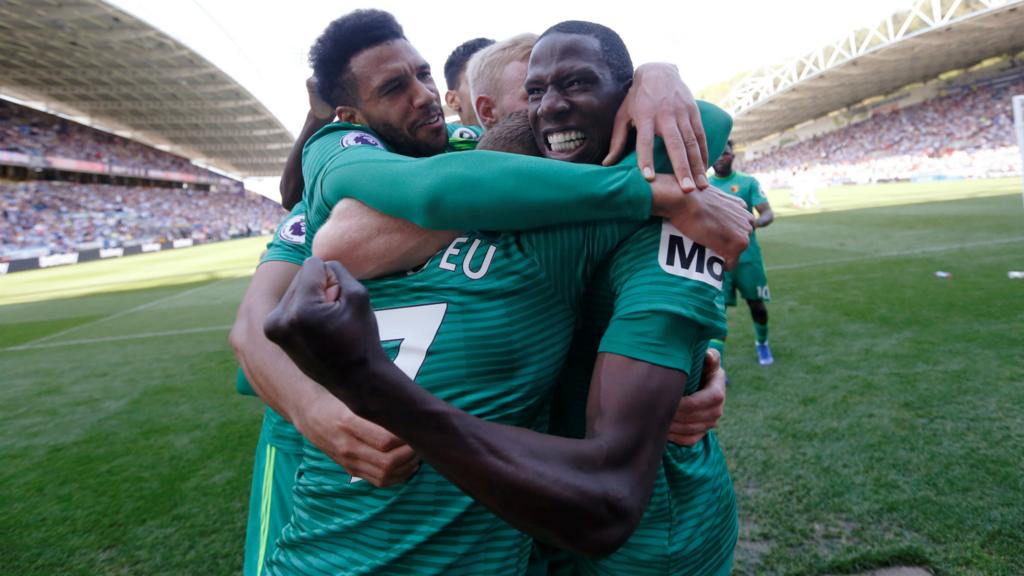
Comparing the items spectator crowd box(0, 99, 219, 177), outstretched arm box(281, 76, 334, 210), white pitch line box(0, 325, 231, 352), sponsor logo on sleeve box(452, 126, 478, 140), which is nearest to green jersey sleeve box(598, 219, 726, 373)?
outstretched arm box(281, 76, 334, 210)

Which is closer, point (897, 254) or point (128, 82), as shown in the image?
point (897, 254)

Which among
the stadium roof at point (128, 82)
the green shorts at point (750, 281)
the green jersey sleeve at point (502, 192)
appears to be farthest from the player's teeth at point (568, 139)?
the stadium roof at point (128, 82)

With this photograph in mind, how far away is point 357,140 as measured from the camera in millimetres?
1440

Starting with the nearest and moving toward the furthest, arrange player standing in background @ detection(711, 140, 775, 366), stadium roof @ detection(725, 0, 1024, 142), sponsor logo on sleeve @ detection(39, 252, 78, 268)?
1. player standing in background @ detection(711, 140, 775, 366)
2. sponsor logo on sleeve @ detection(39, 252, 78, 268)
3. stadium roof @ detection(725, 0, 1024, 142)

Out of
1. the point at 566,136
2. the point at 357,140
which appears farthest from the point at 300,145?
the point at 566,136

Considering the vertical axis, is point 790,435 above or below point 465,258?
below

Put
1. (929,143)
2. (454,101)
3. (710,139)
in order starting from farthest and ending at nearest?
(929,143) < (454,101) < (710,139)

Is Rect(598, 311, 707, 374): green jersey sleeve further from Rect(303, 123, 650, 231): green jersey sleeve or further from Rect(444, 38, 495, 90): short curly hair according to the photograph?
Rect(444, 38, 495, 90): short curly hair

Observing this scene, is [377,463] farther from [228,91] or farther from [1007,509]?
[228,91]

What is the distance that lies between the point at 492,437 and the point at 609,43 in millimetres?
1038

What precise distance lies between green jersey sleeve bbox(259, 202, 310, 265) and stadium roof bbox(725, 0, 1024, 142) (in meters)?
40.7

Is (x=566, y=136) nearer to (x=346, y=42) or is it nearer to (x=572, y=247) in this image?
(x=572, y=247)

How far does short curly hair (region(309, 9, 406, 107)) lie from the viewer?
194 cm

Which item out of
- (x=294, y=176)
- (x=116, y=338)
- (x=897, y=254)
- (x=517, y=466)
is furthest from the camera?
(x=897, y=254)
